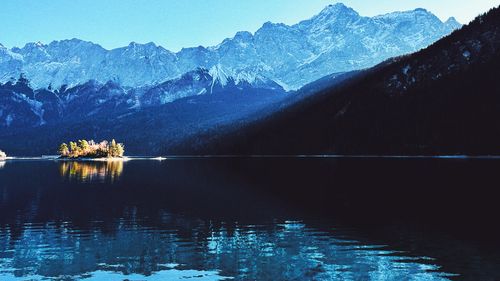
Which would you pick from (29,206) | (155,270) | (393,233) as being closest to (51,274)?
(155,270)

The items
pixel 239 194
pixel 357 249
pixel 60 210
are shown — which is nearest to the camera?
pixel 357 249

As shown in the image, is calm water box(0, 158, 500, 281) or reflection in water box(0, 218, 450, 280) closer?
reflection in water box(0, 218, 450, 280)

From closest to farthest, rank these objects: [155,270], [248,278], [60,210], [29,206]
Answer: [248,278] < [155,270] < [60,210] < [29,206]

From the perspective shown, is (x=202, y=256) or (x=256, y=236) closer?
(x=202, y=256)

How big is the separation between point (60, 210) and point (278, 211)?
37.2m

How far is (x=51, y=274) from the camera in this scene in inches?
1531

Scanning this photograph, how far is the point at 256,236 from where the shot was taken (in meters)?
54.5

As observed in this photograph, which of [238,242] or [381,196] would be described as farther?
[381,196]

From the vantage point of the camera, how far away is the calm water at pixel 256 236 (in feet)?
130

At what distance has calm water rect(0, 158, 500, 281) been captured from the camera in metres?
39.5

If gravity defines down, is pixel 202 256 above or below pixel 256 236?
below

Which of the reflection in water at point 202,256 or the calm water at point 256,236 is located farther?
the calm water at point 256,236

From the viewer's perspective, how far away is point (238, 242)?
51.3m

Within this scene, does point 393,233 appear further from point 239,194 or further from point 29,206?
point 29,206
